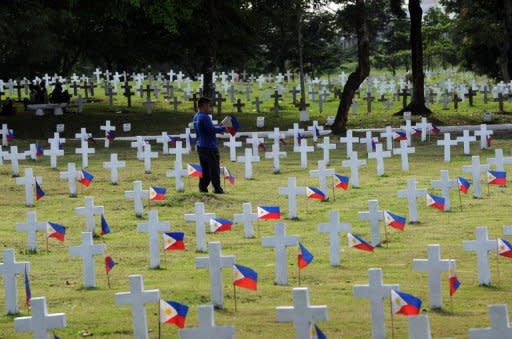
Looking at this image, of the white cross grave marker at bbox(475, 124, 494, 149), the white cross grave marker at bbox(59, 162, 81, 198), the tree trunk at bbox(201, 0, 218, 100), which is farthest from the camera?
the tree trunk at bbox(201, 0, 218, 100)

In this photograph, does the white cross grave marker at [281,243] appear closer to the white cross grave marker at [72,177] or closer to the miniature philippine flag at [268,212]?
the miniature philippine flag at [268,212]

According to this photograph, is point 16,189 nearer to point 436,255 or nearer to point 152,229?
point 152,229

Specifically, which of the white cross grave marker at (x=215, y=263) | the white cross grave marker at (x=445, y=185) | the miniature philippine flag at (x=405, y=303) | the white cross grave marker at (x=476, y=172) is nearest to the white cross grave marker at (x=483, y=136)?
the white cross grave marker at (x=476, y=172)

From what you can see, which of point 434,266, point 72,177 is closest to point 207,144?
point 72,177

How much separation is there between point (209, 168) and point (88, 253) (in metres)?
9.32

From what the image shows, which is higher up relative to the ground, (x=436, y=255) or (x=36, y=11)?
(x=36, y=11)

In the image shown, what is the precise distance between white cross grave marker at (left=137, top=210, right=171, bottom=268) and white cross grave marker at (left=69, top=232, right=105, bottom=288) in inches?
53.4

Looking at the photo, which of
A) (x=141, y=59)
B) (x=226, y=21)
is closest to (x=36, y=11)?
(x=226, y=21)

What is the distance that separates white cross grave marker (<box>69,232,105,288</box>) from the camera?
46.9ft

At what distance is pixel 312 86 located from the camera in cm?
6094

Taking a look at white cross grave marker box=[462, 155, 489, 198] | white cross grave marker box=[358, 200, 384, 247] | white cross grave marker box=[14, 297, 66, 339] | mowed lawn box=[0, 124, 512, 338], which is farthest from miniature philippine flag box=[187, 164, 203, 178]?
white cross grave marker box=[14, 297, 66, 339]

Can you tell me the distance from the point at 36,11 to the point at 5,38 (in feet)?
4.60

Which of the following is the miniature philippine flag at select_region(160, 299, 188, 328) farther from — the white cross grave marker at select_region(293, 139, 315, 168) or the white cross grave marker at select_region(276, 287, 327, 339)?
the white cross grave marker at select_region(293, 139, 315, 168)

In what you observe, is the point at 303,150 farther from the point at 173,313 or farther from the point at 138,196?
the point at 173,313
